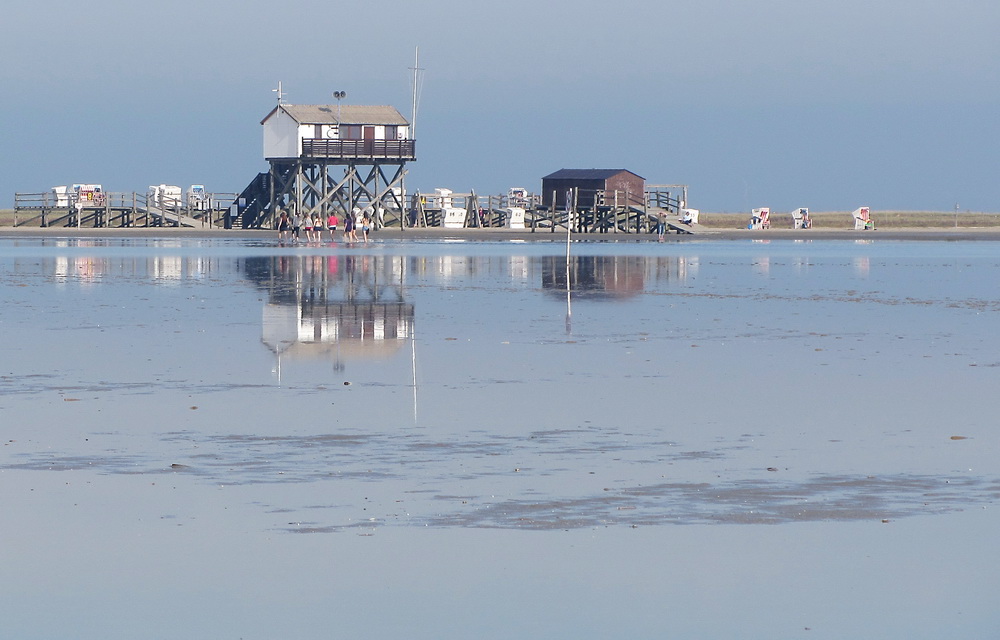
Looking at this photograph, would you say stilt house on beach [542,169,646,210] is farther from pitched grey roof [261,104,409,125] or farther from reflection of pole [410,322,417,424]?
reflection of pole [410,322,417,424]

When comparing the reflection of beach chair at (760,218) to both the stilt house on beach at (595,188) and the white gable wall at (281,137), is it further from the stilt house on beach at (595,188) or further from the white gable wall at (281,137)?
A: the white gable wall at (281,137)

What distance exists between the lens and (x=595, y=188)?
324ft

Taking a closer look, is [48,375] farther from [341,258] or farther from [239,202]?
[239,202]

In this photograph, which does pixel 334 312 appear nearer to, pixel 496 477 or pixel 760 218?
pixel 496 477

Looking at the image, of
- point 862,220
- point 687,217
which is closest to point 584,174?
point 687,217

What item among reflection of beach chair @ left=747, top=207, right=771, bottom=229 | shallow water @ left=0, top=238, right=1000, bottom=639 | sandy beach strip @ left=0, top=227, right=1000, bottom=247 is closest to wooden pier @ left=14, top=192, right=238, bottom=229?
sandy beach strip @ left=0, top=227, right=1000, bottom=247

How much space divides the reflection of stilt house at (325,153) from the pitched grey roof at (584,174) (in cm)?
979

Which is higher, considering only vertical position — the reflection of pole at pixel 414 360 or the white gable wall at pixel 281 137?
the white gable wall at pixel 281 137

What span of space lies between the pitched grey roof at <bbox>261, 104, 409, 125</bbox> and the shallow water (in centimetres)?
7093

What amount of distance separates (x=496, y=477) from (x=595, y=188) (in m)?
88.2

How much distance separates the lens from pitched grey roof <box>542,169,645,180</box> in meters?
99.1

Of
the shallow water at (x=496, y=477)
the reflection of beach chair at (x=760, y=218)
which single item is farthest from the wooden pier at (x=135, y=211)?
the shallow water at (x=496, y=477)

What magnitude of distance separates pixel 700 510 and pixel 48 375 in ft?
31.1

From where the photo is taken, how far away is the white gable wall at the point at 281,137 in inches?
3750
